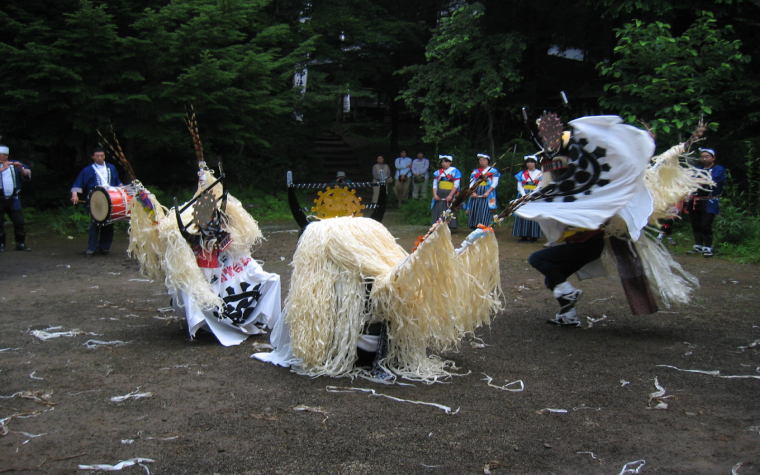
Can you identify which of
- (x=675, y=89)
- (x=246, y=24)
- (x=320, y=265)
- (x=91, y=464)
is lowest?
(x=91, y=464)

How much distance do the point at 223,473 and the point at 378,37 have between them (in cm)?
1584

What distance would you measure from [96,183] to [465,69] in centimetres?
972

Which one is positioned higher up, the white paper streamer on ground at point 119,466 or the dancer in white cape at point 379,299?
the dancer in white cape at point 379,299

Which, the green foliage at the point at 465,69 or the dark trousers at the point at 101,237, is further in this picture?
the green foliage at the point at 465,69

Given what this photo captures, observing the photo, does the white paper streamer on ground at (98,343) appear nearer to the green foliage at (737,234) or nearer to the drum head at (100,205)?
the drum head at (100,205)

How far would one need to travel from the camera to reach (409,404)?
12.0 feet

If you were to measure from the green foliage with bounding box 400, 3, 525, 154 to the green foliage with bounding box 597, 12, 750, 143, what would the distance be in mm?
4068

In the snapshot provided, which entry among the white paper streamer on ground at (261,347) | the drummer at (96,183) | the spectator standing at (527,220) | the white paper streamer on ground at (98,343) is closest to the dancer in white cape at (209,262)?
the white paper streamer on ground at (261,347)

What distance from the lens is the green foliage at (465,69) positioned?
15.0m

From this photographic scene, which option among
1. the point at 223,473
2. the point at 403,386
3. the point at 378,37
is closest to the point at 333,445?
the point at 223,473

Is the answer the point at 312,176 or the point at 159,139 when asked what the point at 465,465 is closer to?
the point at 159,139

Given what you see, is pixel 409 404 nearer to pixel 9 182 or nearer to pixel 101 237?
pixel 101 237

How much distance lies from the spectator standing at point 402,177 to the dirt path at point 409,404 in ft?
35.9

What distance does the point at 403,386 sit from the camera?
13.0 ft
